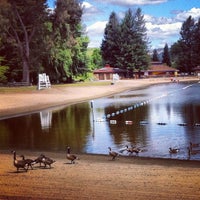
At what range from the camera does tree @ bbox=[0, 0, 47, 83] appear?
181 feet

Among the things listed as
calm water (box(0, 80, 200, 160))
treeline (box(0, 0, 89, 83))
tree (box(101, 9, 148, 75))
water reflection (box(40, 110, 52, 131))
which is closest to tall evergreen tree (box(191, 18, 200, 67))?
tree (box(101, 9, 148, 75))

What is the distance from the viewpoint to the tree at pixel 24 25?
181ft

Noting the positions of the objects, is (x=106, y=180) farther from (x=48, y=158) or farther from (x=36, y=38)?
(x=36, y=38)

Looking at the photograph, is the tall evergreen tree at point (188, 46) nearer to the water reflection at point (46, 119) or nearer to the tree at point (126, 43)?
the tree at point (126, 43)

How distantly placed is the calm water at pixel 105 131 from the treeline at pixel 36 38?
25.9m

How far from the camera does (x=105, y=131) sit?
21.7 meters

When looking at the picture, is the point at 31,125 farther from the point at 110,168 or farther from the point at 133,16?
the point at 133,16

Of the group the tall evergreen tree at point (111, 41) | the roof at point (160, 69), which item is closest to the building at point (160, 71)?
the roof at point (160, 69)

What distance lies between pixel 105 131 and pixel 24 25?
130 ft

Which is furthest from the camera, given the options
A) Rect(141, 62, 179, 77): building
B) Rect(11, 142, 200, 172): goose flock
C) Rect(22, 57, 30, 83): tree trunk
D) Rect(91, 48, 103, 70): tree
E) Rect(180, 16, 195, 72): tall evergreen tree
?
Rect(91, 48, 103, 70): tree

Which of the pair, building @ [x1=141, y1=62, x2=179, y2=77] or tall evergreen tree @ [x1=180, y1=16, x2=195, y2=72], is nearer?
tall evergreen tree @ [x1=180, y1=16, x2=195, y2=72]

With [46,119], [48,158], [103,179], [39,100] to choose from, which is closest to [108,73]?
[39,100]

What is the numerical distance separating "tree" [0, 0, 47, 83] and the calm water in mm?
25556

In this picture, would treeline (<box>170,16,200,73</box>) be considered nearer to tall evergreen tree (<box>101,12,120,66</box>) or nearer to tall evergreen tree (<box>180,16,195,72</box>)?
tall evergreen tree (<box>180,16,195,72</box>)
